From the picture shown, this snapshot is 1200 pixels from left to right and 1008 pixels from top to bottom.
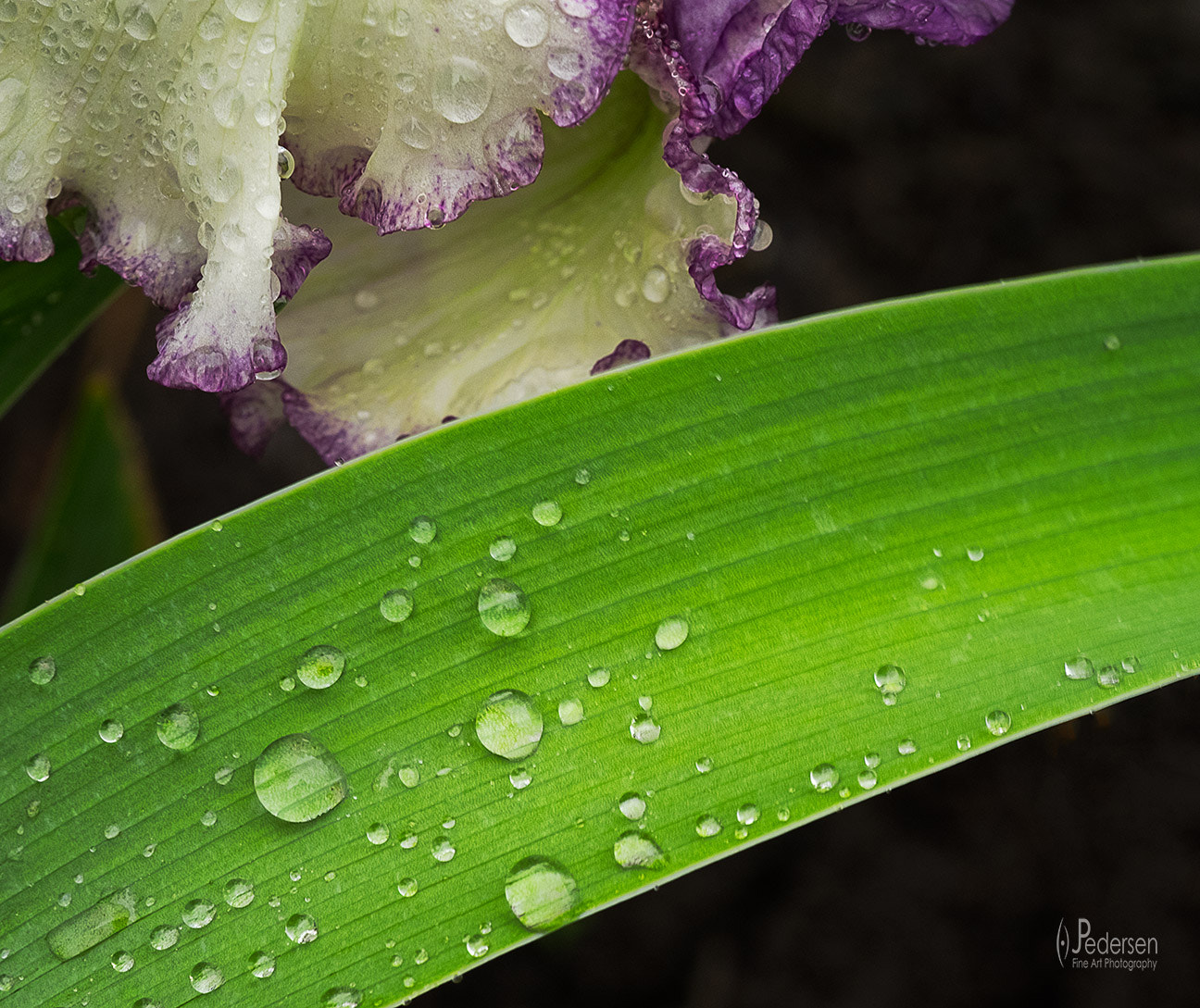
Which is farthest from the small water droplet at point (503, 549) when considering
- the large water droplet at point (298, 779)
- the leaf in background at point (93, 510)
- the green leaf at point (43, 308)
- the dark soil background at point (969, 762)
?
the dark soil background at point (969, 762)

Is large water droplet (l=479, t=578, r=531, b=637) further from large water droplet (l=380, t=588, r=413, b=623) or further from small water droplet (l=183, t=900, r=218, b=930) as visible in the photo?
small water droplet (l=183, t=900, r=218, b=930)

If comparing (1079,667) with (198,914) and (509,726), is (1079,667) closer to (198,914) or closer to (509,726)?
(509,726)

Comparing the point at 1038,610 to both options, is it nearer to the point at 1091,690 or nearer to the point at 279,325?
the point at 1091,690

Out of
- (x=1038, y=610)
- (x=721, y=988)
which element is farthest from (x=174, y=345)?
(x=721, y=988)

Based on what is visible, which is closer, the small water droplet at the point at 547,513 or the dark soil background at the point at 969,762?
the small water droplet at the point at 547,513

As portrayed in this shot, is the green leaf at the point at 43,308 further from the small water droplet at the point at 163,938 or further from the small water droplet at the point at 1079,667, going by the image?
the small water droplet at the point at 1079,667

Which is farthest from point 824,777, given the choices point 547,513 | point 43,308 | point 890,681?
point 43,308

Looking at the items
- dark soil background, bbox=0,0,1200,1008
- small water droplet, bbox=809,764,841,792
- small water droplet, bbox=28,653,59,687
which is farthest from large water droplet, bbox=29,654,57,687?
dark soil background, bbox=0,0,1200,1008
